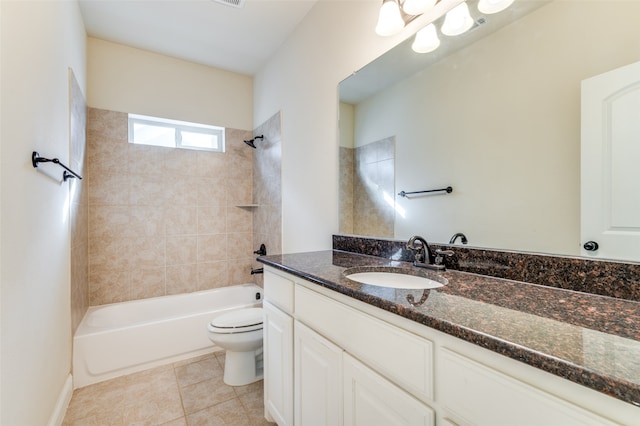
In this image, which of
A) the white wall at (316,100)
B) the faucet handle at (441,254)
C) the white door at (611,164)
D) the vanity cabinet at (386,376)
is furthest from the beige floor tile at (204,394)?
the white door at (611,164)

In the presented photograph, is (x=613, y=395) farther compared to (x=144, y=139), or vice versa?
(x=144, y=139)

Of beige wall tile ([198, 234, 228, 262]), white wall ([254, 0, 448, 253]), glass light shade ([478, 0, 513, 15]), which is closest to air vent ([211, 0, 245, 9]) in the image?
white wall ([254, 0, 448, 253])

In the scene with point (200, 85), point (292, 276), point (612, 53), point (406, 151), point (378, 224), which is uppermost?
point (200, 85)

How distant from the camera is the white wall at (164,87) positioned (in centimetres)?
253

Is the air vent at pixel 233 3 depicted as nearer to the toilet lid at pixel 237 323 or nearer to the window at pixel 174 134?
the window at pixel 174 134

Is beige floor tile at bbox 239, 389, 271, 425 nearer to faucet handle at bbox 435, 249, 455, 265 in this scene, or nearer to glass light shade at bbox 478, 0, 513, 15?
faucet handle at bbox 435, 249, 455, 265

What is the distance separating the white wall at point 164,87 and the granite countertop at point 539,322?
8.60ft

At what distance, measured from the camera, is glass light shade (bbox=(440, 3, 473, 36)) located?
1173mm

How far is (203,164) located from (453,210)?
2.56m

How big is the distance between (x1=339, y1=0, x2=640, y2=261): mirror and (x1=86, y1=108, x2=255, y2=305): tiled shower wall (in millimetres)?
2053

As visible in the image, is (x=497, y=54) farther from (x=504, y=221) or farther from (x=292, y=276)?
(x=292, y=276)

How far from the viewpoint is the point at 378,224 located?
1.61m

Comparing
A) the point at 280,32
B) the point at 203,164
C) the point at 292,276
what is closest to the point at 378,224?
the point at 292,276

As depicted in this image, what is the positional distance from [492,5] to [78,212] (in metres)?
2.83
